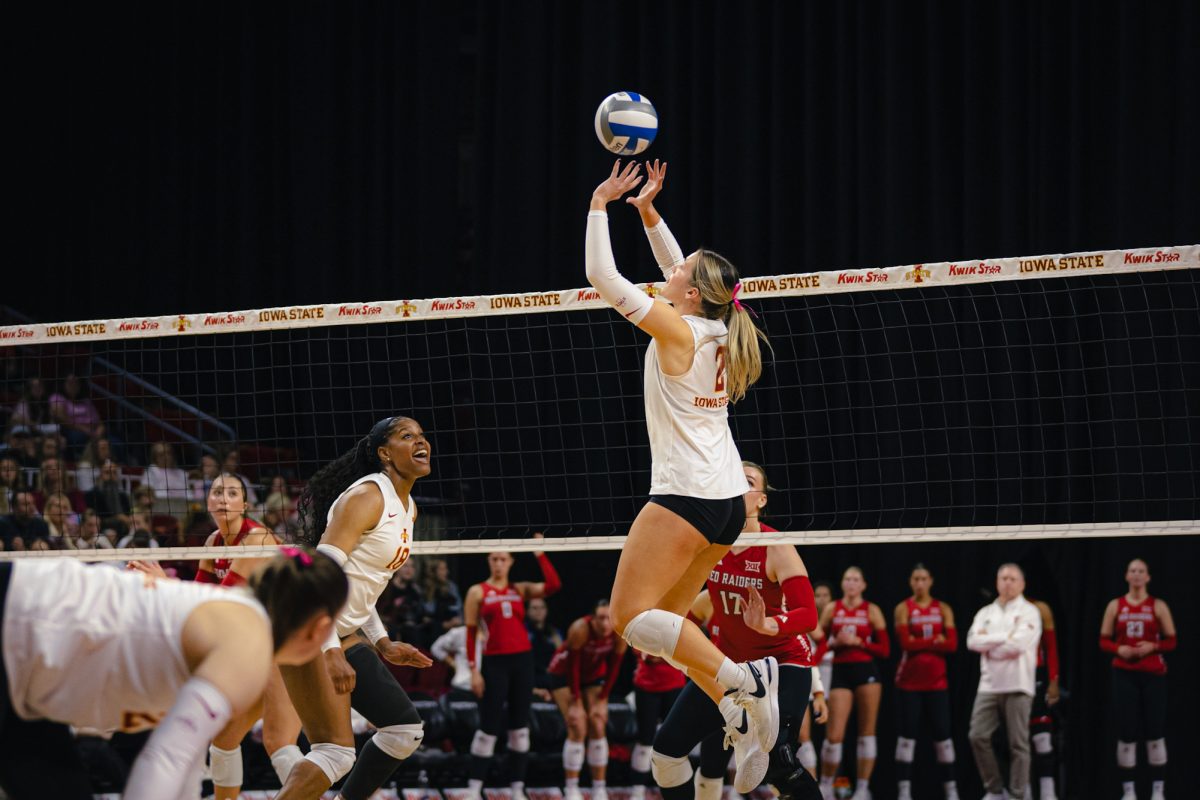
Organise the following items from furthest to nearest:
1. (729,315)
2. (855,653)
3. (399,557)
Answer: (855,653) → (399,557) → (729,315)

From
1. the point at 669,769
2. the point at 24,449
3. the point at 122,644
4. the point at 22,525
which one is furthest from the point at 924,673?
the point at 122,644

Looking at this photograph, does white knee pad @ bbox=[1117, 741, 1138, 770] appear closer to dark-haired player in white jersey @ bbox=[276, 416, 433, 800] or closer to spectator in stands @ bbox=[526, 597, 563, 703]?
spectator in stands @ bbox=[526, 597, 563, 703]

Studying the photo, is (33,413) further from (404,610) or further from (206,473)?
(404,610)

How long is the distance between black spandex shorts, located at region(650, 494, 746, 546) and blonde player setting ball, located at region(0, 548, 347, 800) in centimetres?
194

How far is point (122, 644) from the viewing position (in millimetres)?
3119

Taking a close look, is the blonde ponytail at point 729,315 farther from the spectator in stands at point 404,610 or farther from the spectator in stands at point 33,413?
the spectator in stands at point 33,413

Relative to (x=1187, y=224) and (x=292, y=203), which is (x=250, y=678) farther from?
(x=292, y=203)

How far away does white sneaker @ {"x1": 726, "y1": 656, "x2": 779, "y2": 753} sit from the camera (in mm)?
5004

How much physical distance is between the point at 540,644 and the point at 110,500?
398 cm

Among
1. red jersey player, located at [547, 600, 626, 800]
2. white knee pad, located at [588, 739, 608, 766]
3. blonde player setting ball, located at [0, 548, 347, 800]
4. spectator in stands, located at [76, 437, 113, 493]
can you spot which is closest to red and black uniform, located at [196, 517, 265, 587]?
blonde player setting ball, located at [0, 548, 347, 800]

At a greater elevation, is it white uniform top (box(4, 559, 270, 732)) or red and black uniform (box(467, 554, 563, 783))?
white uniform top (box(4, 559, 270, 732))

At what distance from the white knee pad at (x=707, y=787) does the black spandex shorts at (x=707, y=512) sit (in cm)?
140

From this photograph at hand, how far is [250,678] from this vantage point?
2.97 metres

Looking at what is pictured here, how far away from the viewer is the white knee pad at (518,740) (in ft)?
34.8
